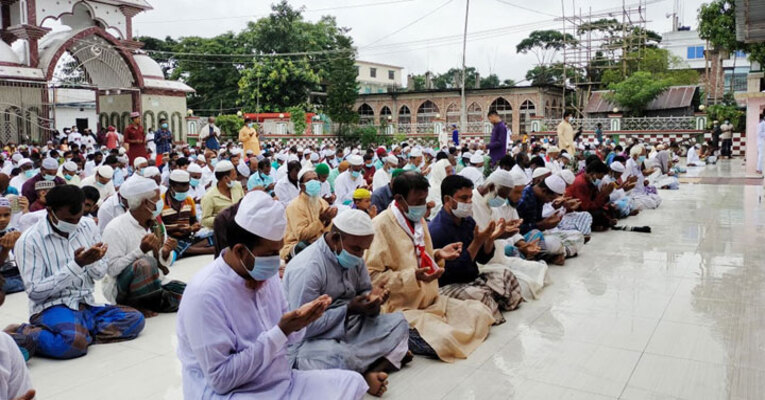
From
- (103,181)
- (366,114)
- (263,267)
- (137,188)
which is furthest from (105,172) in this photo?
(366,114)

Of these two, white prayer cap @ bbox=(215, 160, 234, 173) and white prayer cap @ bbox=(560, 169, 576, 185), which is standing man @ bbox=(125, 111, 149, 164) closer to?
white prayer cap @ bbox=(215, 160, 234, 173)

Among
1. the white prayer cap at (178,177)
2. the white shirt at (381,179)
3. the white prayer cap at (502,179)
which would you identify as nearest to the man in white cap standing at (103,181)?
the white prayer cap at (178,177)

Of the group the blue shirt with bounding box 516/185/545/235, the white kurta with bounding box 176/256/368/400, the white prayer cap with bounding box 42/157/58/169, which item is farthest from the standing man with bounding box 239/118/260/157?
the white kurta with bounding box 176/256/368/400

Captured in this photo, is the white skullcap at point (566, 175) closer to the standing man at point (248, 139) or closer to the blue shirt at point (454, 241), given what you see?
the blue shirt at point (454, 241)

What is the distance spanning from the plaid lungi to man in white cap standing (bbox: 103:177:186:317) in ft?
6.95

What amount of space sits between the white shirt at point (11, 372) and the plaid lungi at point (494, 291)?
2.82 meters

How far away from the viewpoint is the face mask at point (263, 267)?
2127 mm

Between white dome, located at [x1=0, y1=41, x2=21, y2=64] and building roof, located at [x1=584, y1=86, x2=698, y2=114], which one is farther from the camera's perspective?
building roof, located at [x1=584, y1=86, x2=698, y2=114]

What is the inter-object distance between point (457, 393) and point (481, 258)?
1.65 metres

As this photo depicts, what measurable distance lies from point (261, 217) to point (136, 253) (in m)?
2.59

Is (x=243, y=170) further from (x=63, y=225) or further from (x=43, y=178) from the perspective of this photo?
(x=63, y=225)

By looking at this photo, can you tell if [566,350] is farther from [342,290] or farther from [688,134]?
[688,134]

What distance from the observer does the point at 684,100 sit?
26.9 m

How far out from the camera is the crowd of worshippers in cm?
212
